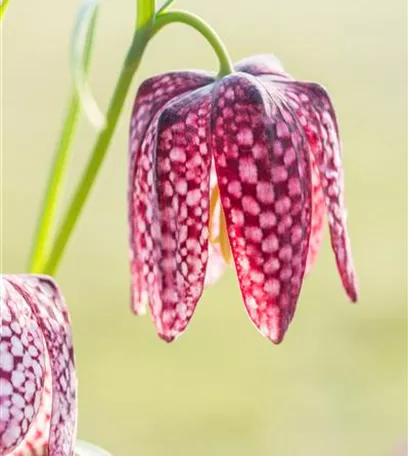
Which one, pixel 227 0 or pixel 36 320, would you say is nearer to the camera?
pixel 36 320

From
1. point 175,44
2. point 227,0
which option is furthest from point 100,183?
point 227,0

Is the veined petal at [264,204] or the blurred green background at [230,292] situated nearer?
the veined petal at [264,204]

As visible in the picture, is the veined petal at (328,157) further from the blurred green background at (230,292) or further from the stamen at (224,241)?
the blurred green background at (230,292)

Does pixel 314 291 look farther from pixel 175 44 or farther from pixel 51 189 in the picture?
pixel 51 189

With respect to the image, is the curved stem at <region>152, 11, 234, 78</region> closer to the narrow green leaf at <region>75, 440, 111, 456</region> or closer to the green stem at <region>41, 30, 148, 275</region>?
the green stem at <region>41, 30, 148, 275</region>

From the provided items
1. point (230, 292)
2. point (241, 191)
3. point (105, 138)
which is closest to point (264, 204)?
point (241, 191)

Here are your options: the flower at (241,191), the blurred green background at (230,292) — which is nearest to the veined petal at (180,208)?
the flower at (241,191)
